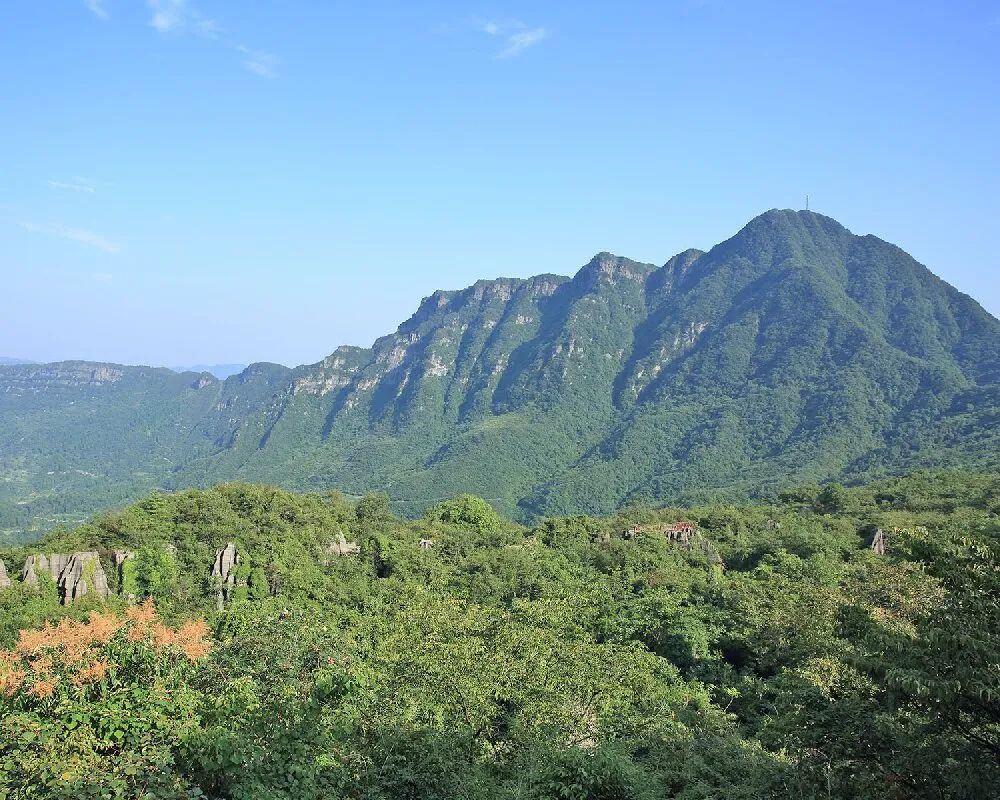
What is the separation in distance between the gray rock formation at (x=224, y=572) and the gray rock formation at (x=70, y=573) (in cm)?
590

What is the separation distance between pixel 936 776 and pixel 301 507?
47.2 meters

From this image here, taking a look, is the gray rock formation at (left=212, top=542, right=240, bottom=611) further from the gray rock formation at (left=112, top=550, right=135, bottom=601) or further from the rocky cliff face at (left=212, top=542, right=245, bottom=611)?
the gray rock formation at (left=112, top=550, right=135, bottom=601)

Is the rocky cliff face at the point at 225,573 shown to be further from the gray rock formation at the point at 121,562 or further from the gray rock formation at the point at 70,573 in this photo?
the gray rock formation at the point at 70,573

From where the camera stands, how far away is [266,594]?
4112 centimetres

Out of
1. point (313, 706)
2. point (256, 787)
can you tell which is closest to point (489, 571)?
point (313, 706)

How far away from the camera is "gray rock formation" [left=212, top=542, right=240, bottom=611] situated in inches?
1568

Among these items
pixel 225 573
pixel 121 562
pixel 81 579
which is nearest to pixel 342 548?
pixel 225 573

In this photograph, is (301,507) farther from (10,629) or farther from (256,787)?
(256,787)

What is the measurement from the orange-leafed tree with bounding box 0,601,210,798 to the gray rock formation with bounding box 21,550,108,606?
95.2 feet

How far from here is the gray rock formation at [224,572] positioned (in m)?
39.8

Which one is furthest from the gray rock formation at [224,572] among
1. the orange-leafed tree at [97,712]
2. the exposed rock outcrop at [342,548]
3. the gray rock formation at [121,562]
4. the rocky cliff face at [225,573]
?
the orange-leafed tree at [97,712]

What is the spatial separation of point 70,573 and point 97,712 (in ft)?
111

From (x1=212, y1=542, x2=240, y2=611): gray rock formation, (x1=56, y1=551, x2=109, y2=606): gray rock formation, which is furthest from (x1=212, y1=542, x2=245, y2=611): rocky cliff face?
(x1=56, y1=551, x2=109, y2=606): gray rock formation

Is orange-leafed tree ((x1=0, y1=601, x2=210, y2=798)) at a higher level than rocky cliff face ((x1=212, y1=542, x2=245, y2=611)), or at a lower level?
higher
